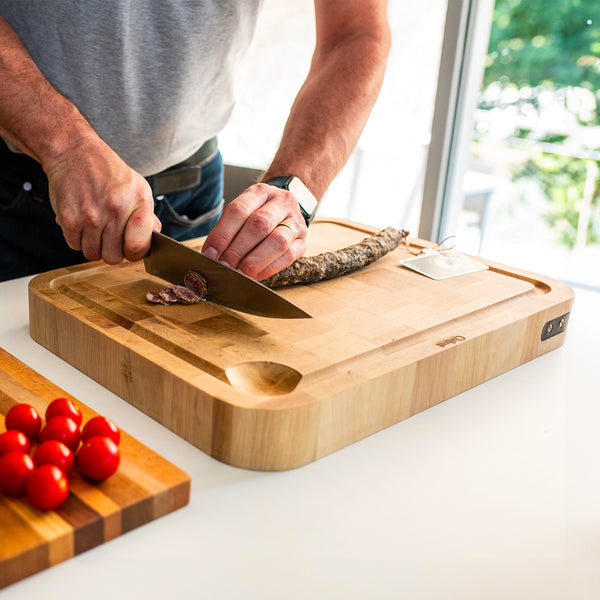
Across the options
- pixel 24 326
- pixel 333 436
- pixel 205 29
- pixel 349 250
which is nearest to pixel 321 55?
pixel 205 29

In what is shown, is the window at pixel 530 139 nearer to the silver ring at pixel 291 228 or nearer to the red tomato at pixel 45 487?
the silver ring at pixel 291 228

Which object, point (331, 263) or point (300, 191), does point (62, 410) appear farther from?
point (300, 191)

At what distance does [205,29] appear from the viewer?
1615 mm

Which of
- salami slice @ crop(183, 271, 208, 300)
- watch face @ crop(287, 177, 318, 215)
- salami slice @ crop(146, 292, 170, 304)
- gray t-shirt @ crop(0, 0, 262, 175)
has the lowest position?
salami slice @ crop(146, 292, 170, 304)

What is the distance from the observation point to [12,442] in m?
0.78

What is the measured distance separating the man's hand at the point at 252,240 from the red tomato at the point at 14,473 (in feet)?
2.06

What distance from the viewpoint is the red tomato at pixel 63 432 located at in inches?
32.1

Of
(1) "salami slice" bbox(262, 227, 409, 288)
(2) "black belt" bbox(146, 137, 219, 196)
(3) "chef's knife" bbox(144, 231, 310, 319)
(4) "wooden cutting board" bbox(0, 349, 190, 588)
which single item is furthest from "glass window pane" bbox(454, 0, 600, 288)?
(4) "wooden cutting board" bbox(0, 349, 190, 588)

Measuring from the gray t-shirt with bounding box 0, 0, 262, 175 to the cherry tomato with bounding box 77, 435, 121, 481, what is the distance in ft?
3.43

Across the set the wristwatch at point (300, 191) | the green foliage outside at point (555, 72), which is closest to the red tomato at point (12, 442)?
the wristwatch at point (300, 191)

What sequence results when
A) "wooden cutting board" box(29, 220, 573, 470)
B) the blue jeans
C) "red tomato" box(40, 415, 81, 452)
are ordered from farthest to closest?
the blue jeans, "wooden cutting board" box(29, 220, 573, 470), "red tomato" box(40, 415, 81, 452)

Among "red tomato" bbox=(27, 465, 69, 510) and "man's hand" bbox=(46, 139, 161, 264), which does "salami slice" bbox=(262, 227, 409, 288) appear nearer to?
"man's hand" bbox=(46, 139, 161, 264)

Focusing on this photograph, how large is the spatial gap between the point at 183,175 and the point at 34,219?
1.33 feet

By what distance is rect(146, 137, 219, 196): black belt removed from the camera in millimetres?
1811
